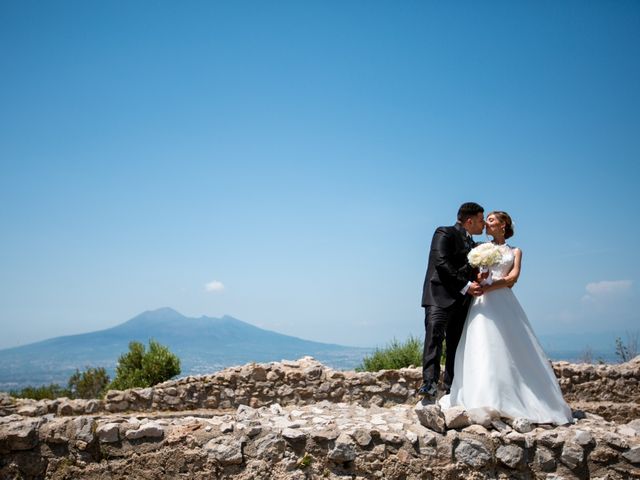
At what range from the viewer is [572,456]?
5.88 metres

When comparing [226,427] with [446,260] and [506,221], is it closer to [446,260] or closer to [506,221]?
[446,260]

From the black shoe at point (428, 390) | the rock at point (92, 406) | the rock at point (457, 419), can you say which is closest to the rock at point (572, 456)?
the rock at point (457, 419)

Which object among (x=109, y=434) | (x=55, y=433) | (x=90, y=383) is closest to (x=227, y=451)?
(x=109, y=434)

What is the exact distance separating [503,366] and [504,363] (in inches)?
1.8

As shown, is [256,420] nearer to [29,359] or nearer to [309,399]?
[309,399]

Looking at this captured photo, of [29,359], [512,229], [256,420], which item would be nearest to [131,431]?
[256,420]

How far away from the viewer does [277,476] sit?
5.80 m

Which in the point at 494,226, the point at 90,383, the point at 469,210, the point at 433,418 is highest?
the point at 469,210

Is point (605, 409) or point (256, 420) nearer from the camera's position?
point (256, 420)

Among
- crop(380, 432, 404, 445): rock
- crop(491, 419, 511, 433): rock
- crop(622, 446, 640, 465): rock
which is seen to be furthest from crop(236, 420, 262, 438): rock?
crop(622, 446, 640, 465): rock

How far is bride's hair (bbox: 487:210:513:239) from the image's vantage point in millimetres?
7543

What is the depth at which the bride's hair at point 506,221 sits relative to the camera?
24.7ft

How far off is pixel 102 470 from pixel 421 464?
3.75 metres

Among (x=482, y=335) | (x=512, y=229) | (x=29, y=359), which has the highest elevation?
(x=512, y=229)
